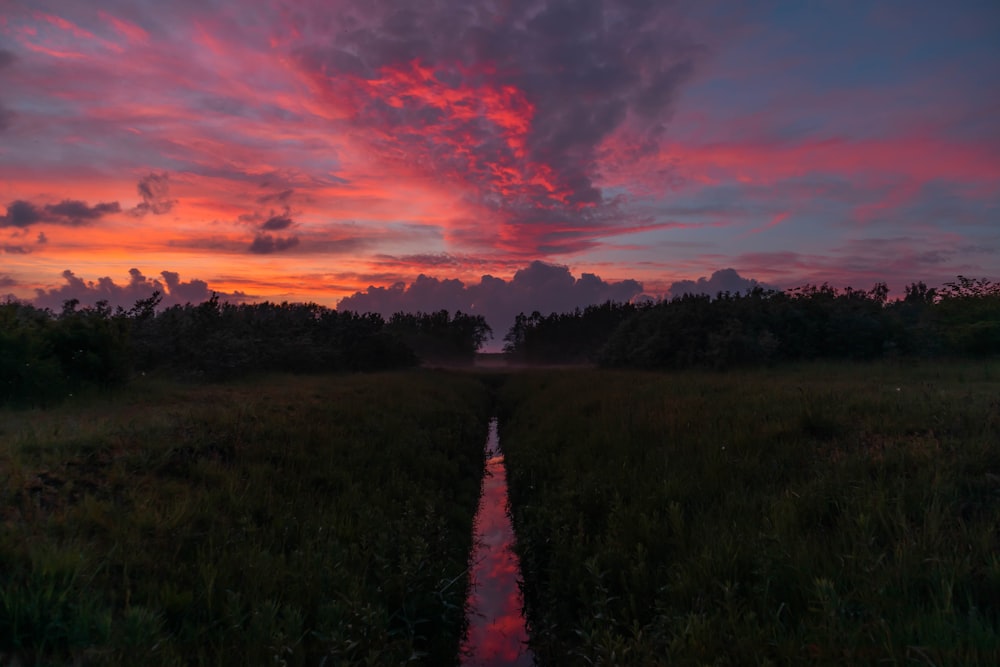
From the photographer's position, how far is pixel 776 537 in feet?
14.8

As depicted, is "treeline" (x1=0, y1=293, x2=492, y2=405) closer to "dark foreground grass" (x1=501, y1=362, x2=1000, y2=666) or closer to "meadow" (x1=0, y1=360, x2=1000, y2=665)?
"meadow" (x1=0, y1=360, x2=1000, y2=665)

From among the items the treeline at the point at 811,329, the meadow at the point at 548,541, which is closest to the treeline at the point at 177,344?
the meadow at the point at 548,541

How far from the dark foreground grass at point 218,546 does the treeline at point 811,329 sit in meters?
23.4

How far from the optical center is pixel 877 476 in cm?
572

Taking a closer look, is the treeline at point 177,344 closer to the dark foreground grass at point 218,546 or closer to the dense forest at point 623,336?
the dense forest at point 623,336

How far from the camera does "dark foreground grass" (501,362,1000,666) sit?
3490 millimetres

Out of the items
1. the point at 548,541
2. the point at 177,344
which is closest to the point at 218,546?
the point at 548,541

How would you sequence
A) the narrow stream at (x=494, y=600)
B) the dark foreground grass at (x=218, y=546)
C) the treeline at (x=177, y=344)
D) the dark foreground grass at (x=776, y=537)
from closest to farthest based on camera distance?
the dark foreground grass at (x=776, y=537), the dark foreground grass at (x=218, y=546), the narrow stream at (x=494, y=600), the treeline at (x=177, y=344)

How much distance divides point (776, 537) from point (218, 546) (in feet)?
18.6

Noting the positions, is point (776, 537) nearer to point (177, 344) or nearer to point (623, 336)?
point (177, 344)

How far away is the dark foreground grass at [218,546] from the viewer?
12.3ft

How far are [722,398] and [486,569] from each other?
26.4 ft

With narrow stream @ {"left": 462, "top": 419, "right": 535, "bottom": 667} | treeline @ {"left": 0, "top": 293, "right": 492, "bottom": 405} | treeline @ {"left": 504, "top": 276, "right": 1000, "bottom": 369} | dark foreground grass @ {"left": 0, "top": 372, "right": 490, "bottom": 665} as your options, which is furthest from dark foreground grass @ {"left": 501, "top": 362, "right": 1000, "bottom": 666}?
treeline @ {"left": 504, "top": 276, "right": 1000, "bottom": 369}

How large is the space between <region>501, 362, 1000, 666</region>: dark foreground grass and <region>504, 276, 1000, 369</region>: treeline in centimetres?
1842
